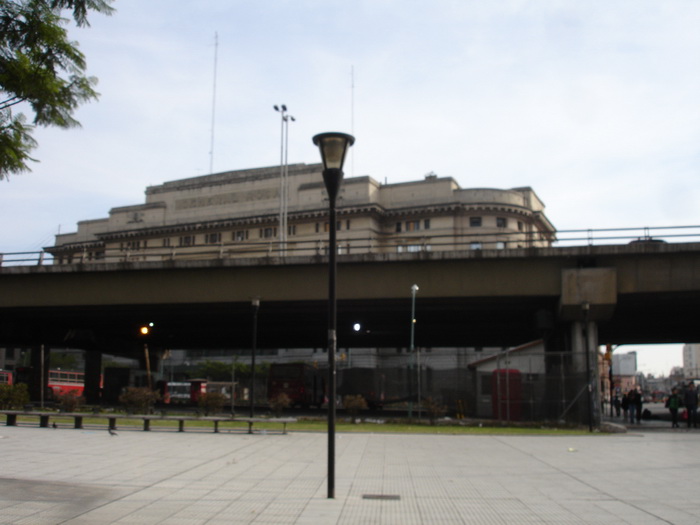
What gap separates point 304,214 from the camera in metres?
88.1

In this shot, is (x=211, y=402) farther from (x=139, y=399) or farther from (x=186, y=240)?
(x=186, y=240)

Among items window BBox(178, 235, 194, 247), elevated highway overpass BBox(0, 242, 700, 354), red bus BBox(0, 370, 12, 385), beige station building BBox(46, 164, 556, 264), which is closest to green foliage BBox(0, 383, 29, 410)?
elevated highway overpass BBox(0, 242, 700, 354)

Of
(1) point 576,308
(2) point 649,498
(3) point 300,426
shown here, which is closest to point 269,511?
(2) point 649,498

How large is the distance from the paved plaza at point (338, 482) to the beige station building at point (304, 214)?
201 ft

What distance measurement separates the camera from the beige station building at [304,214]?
8419 centimetres

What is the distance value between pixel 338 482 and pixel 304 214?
7775cm

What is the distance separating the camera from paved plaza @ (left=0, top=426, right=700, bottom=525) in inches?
332

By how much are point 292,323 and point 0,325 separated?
719 inches

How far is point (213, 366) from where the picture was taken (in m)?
88.0

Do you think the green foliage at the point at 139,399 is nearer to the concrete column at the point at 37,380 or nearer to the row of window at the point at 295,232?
the concrete column at the point at 37,380

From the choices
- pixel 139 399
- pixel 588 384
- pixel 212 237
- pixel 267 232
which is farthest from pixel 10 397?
pixel 212 237

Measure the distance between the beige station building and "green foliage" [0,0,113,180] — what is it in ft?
218

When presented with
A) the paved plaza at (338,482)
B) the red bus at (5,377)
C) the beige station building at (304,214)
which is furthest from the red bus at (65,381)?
the paved plaza at (338,482)

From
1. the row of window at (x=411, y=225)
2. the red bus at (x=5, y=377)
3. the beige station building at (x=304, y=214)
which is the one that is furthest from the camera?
the row of window at (x=411, y=225)
